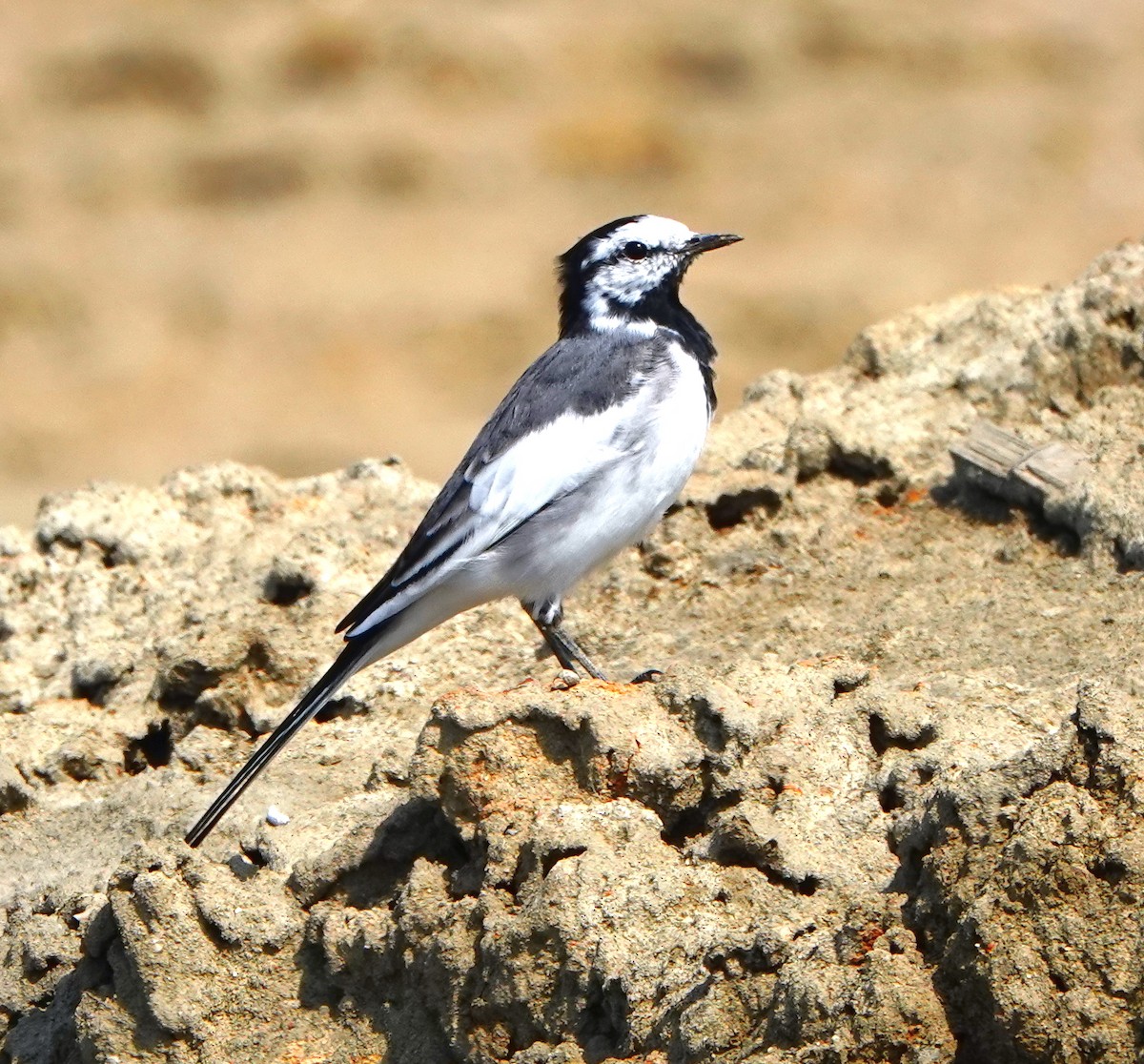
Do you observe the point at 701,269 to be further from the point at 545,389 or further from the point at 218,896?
the point at 218,896

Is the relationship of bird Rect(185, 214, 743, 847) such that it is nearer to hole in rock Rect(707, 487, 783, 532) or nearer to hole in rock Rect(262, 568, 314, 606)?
hole in rock Rect(707, 487, 783, 532)

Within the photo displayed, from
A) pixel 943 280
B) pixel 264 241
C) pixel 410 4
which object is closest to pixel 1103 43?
pixel 943 280

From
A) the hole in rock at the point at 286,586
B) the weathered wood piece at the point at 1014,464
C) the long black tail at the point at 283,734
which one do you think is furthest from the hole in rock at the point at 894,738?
the hole in rock at the point at 286,586

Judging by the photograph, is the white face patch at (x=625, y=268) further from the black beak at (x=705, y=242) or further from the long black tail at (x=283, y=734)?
the long black tail at (x=283, y=734)

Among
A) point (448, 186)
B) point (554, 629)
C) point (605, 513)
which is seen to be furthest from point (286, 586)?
point (448, 186)

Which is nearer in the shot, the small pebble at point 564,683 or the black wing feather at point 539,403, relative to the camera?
the small pebble at point 564,683

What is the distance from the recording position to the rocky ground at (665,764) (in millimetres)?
4184

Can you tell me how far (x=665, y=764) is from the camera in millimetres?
5027

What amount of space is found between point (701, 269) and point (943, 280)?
5.96 ft

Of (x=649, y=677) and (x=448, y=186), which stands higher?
(x=448, y=186)

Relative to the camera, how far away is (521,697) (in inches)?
203

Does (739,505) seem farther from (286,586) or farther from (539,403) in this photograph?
(286,586)

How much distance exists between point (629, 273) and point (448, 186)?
33.0 ft

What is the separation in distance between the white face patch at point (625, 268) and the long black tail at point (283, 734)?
1898 mm
